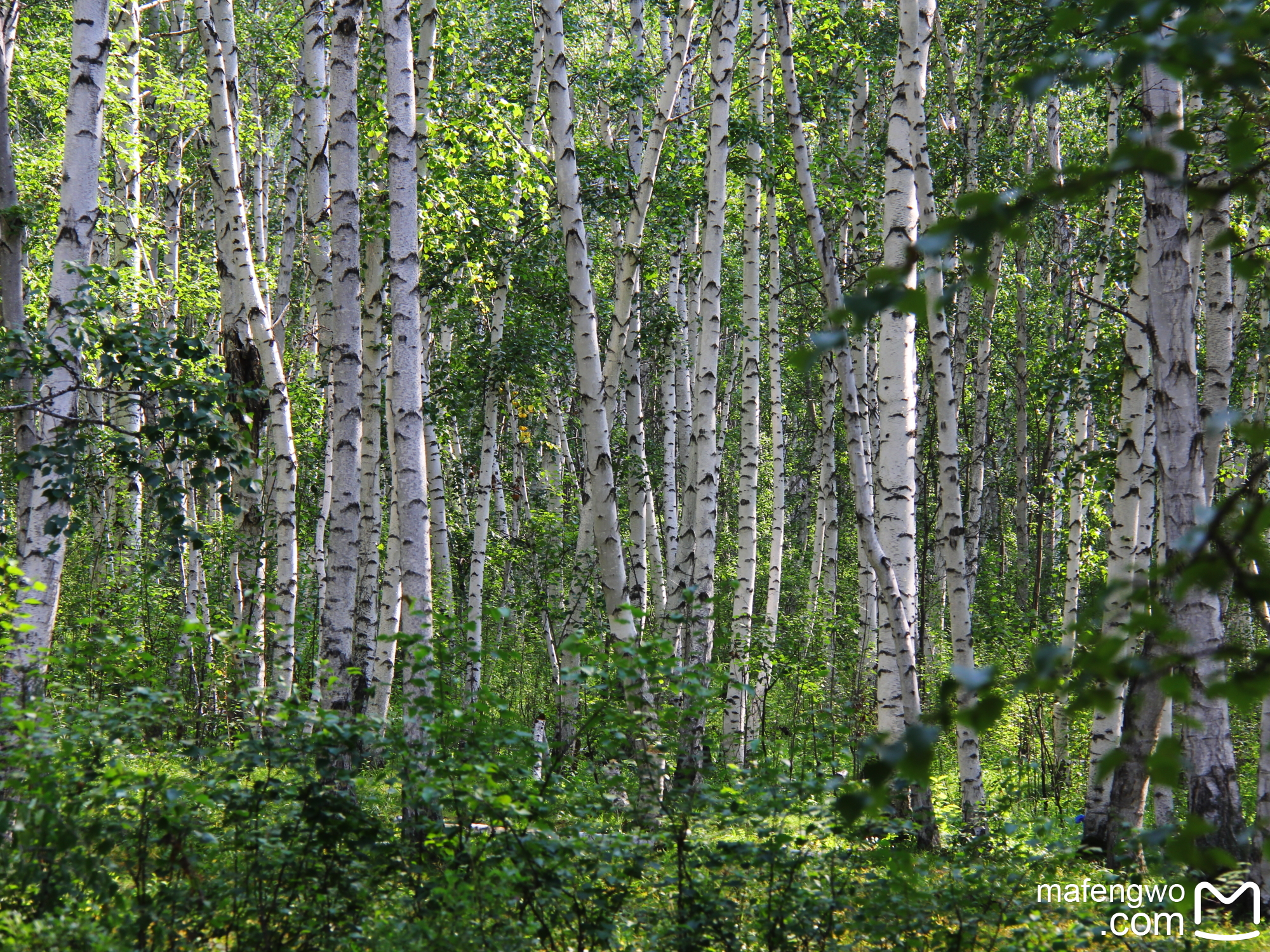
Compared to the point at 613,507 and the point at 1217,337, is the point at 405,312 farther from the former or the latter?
the point at 1217,337

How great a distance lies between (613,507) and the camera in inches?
250

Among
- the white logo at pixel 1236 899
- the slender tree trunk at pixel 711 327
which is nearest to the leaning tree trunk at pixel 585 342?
the slender tree trunk at pixel 711 327

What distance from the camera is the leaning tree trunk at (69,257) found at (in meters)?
4.50

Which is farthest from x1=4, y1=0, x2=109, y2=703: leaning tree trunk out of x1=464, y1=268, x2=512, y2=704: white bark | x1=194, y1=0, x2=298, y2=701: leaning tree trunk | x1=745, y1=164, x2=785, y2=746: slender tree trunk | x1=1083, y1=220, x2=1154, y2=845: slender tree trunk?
x1=745, y1=164, x2=785, y2=746: slender tree trunk

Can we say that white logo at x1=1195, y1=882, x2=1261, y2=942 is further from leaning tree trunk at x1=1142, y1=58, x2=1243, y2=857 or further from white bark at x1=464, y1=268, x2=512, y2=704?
white bark at x1=464, y1=268, x2=512, y2=704

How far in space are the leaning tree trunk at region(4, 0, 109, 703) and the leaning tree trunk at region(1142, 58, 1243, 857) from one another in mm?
6032

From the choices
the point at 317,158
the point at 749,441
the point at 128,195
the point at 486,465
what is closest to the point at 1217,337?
the point at 749,441

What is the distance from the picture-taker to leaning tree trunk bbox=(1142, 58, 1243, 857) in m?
5.11

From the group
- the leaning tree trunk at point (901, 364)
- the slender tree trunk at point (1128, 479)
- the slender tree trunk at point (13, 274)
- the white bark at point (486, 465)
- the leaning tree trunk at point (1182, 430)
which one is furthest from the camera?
the white bark at point (486, 465)

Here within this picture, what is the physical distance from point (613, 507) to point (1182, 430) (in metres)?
3.64

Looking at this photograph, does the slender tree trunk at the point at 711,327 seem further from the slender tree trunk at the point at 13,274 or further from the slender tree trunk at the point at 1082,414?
the slender tree trunk at the point at 13,274

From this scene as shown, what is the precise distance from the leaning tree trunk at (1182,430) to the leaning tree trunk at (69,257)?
6.03 meters

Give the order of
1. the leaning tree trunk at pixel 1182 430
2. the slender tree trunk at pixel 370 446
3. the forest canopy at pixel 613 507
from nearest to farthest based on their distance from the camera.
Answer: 1. the forest canopy at pixel 613 507
2. the leaning tree trunk at pixel 1182 430
3. the slender tree trunk at pixel 370 446

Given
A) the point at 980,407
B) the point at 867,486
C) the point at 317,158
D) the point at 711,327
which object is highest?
the point at 317,158
